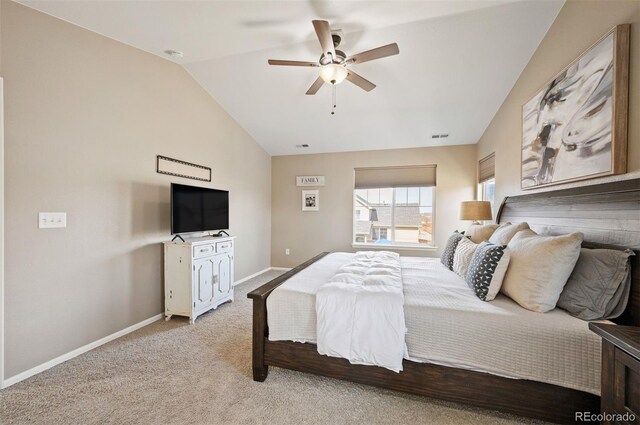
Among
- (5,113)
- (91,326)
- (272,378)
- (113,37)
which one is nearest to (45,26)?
(113,37)

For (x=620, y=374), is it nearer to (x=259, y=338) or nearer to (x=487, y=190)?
(x=259, y=338)

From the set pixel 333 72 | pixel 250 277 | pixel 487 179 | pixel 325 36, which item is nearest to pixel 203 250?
pixel 250 277

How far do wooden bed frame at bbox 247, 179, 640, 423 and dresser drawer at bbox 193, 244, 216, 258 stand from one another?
51.4 inches

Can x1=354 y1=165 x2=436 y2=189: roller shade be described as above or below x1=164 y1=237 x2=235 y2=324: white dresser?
above

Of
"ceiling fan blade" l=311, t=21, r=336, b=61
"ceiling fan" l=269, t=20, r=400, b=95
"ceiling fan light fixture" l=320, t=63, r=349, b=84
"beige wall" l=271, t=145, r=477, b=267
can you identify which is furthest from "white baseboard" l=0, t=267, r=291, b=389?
"ceiling fan blade" l=311, t=21, r=336, b=61

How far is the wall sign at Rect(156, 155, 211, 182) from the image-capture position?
2.97 m

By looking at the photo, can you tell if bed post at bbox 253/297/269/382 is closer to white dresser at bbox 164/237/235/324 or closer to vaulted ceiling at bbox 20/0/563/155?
white dresser at bbox 164/237/235/324

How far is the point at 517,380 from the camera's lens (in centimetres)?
142

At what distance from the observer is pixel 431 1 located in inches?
81.1

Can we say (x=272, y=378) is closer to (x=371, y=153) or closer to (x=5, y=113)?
(x=5, y=113)

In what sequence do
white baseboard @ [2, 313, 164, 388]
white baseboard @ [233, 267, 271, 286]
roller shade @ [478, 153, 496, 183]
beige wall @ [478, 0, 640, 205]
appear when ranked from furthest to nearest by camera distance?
white baseboard @ [233, 267, 271, 286] → roller shade @ [478, 153, 496, 183] → white baseboard @ [2, 313, 164, 388] → beige wall @ [478, 0, 640, 205]

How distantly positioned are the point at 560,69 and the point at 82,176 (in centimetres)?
425

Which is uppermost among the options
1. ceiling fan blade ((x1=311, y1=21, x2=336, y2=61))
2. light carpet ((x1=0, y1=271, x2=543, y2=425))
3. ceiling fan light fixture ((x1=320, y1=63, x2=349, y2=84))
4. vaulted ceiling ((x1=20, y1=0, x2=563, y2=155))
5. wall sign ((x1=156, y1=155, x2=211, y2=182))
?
vaulted ceiling ((x1=20, y1=0, x2=563, y2=155))

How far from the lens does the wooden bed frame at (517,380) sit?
54.7 inches
